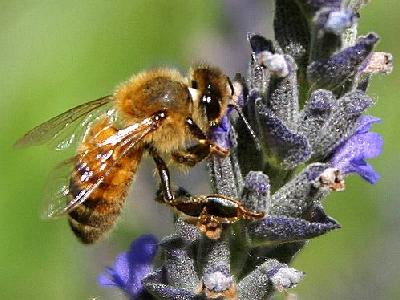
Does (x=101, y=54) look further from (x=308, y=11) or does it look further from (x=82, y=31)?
(x=308, y=11)

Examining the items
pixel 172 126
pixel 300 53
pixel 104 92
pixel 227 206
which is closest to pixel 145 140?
pixel 172 126

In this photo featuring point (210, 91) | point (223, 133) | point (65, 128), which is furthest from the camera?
point (65, 128)

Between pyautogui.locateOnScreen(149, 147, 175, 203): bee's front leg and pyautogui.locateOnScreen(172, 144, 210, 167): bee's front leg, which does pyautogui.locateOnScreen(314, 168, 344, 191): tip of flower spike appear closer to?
pyautogui.locateOnScreen(172, 144, 210, 167): bee's front leg

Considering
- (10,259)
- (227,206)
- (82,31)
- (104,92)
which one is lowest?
(227,206)

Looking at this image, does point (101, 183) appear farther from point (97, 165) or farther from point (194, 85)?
point (194, 85)

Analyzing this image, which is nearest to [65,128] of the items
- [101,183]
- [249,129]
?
[101,183]

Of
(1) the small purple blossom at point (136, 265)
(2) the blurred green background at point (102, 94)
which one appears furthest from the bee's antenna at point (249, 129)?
(2) the blurred green background at point (102, 94)

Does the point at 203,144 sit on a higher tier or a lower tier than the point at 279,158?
higher
